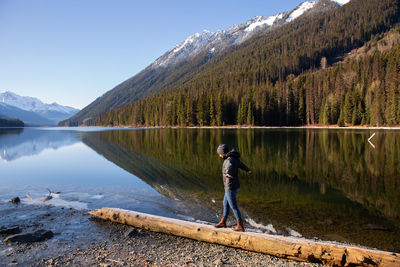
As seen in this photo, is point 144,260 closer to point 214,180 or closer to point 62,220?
point 62,220

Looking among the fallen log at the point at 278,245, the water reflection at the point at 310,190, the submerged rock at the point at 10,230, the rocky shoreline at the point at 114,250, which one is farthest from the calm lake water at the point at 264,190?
the submerged rock at the point at 10,230

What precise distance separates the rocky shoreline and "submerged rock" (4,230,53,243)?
0.16 metres

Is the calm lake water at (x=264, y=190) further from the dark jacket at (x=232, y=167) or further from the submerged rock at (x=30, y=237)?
the submerged rock at (x=30, y=237)

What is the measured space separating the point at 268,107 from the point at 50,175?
106 m

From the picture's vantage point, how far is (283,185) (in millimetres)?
15531

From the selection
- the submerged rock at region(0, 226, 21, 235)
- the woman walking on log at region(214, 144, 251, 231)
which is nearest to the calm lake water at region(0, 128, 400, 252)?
the woman walking on log at region(214, 144, 251, 231)

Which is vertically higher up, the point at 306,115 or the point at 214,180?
the point at 306,115

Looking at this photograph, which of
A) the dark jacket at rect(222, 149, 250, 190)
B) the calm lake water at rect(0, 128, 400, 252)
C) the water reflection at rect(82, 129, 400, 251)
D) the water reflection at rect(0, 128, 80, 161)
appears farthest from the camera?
the water reflection at rect(0, 128, 80, 161)

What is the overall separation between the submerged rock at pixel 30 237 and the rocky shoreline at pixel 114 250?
0.53 feet

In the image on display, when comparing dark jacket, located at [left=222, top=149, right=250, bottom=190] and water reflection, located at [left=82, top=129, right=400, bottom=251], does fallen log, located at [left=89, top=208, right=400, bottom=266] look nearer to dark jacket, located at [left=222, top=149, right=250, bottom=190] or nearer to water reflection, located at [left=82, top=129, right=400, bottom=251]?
dark jacket, located at [left=222, top=149, right=250, bottom=190]

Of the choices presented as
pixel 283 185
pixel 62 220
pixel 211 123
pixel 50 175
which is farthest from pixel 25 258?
pixel 211 123

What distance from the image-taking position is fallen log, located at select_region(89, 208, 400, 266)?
5613 mm

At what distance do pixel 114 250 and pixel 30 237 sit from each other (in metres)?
3.13

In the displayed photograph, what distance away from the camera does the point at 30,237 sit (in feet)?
26.1
